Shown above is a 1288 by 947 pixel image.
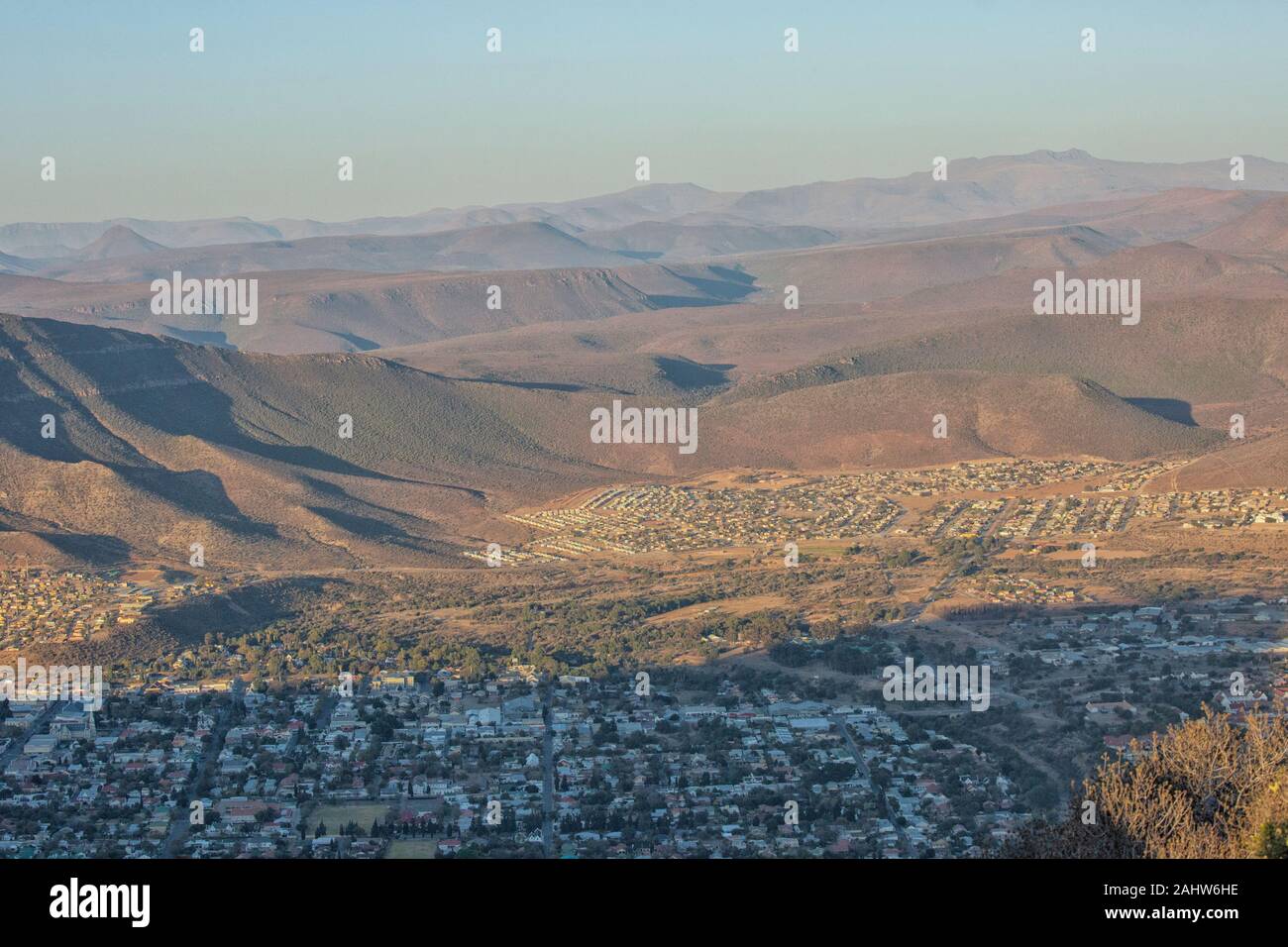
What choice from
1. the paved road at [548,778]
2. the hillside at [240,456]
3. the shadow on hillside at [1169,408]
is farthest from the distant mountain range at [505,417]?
the paved road at [548,778]

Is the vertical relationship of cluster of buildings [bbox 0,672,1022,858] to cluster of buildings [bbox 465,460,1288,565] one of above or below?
below

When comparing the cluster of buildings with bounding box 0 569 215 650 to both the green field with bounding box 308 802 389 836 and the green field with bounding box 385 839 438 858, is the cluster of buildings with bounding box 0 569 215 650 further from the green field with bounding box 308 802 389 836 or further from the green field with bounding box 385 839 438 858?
the green field with bounding box 385 839 438 858

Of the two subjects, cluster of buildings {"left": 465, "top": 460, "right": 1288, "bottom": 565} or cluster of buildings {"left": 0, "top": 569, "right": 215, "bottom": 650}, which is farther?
cluster of buildings {"left": 465, "top": 460, "right": 1288, "bottom": 565}

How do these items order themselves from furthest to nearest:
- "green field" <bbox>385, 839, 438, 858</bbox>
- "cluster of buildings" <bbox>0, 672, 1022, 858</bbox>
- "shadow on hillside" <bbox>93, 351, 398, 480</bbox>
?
"shadow on hillside" <bbox>93, 351, 398, 480</bbox>
"cluster of buildings" <bbox>0, 672, 1022, 858</bbox>
"green field" <bbox>385, 839, 438, 858</bbox>

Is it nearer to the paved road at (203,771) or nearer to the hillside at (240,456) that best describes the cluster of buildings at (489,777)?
the paved road at (203,771)

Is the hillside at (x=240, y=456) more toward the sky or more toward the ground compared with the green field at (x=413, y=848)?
more toward the sky

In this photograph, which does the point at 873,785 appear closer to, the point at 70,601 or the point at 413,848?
the point at 413,848

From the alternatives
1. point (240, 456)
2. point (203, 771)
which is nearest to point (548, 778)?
point (203, 771)

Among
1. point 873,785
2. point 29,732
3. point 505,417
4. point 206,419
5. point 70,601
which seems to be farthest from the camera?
point 505,417

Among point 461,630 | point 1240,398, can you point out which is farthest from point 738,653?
point 1240,398

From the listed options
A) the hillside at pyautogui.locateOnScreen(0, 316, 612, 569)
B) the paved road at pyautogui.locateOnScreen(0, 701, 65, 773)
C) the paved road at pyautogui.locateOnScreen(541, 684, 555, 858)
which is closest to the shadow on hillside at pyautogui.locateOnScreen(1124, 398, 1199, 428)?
the hillside at pyautogui.locateOnScreen(0, 316, 612, 569)
